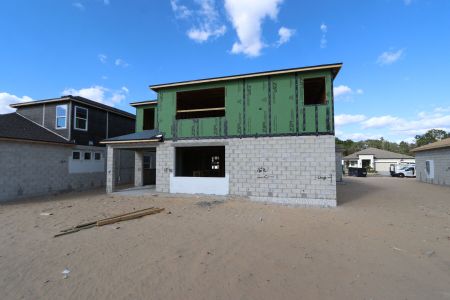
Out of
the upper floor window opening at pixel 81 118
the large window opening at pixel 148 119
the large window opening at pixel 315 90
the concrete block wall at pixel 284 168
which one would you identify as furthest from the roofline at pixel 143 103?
the large window opening at pixel 315 90

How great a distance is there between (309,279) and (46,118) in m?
19.2

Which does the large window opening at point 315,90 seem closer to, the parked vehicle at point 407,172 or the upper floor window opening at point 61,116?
the upper floor window opening at point 61,116

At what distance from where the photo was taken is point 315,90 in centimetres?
A: 1320

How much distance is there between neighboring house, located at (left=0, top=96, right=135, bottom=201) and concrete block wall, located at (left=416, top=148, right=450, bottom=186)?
26.9 metres

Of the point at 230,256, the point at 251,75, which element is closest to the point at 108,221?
the point at 230,256

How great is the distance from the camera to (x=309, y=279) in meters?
4.06

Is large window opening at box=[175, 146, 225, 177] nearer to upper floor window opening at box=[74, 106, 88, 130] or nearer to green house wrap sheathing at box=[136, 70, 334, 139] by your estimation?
green house wrap sheathing at box=[136, 70, 334, 139]

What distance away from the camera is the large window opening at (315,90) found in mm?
11366

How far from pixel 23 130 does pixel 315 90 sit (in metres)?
17.4

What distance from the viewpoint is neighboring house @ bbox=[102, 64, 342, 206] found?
411 inches

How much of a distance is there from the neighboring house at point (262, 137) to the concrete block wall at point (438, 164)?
49.1ft

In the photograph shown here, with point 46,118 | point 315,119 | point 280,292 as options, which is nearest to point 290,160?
point 315,119

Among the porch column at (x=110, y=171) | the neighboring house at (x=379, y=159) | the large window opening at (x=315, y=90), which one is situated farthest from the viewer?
the neighboring house at (x=379, y=159)

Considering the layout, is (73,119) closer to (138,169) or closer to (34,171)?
(34,171)
